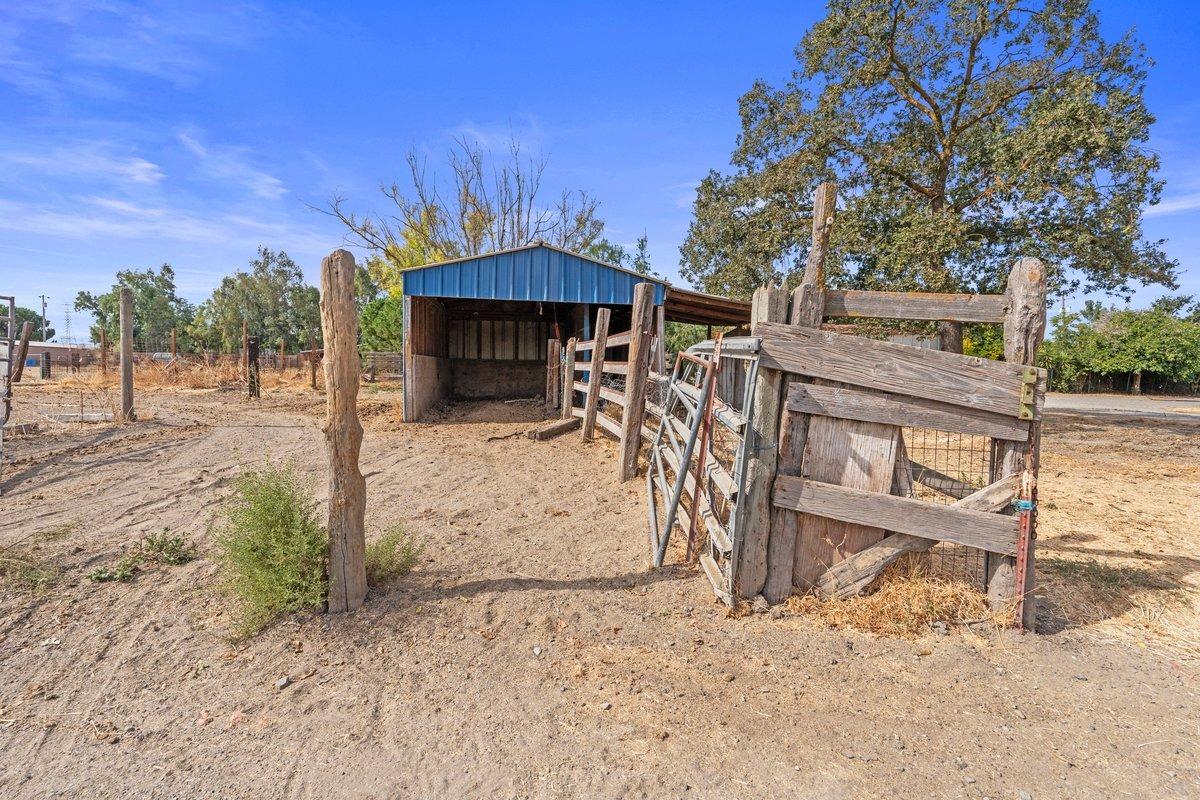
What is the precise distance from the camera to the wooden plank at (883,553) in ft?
11.8

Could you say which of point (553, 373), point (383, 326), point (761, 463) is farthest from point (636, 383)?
point (383, 326)

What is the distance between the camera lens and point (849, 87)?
1326 cm

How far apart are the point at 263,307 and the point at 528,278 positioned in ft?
164

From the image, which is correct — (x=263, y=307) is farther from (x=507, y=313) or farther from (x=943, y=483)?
(x=943, y=483)

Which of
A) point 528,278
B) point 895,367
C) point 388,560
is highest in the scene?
point 528,278

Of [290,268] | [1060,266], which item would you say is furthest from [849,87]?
[290,268]

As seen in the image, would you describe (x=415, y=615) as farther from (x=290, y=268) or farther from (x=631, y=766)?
(x=290, y=268)

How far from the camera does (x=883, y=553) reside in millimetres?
3688

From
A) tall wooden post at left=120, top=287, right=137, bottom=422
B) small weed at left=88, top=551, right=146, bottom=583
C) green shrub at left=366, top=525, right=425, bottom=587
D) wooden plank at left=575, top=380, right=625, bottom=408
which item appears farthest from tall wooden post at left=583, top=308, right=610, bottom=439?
tall wooden post at left=120, top=287, right=137, bottom=422

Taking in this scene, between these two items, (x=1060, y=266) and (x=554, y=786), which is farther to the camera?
(x=1060, y=266)

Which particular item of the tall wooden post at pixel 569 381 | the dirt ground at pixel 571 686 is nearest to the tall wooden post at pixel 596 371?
the tall wooden post at pixel 569 381

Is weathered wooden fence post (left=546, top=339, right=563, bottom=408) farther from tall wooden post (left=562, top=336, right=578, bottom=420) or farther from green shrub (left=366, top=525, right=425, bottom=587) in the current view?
green shrub (left=366, top=525, right=425, bottom=587)

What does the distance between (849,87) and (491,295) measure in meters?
9.09

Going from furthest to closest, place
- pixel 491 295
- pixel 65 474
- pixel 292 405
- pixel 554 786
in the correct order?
pixel 292 405 → pixel 491 295 → pixel 65 474 → pixel 554 786
